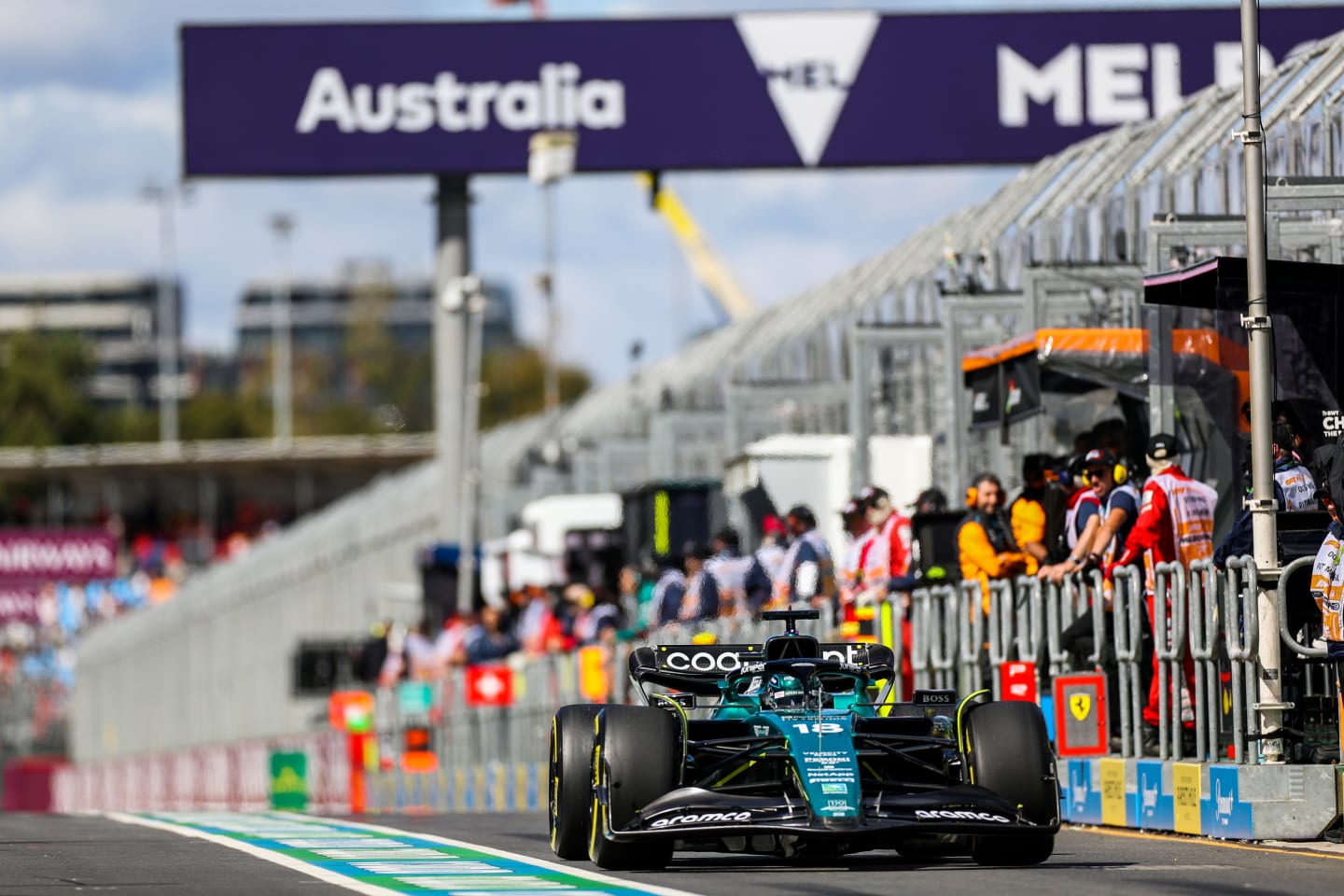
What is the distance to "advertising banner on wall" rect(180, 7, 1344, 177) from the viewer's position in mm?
35906

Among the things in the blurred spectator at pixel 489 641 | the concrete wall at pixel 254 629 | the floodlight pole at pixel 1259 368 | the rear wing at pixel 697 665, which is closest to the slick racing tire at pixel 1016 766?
the rear wing at pixel 697 665

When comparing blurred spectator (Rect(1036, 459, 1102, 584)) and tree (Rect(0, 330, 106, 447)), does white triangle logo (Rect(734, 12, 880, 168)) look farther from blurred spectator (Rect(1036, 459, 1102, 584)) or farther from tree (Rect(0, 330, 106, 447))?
Result: tree (Rect(0, 330, 106, 447))

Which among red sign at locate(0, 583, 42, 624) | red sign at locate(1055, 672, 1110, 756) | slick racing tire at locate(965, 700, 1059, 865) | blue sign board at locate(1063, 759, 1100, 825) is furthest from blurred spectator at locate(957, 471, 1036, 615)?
red sign at locate(0, 583, 42, 624)

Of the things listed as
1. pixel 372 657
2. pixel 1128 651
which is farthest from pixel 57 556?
pixel 1128 651

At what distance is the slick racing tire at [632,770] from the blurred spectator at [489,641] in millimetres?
18949

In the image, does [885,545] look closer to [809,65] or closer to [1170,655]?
[1170,655]

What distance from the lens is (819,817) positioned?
1114 centimetres

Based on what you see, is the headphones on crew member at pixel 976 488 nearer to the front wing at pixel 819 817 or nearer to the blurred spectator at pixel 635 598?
the front wing at pixel 819 817

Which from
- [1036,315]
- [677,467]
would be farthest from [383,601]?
[1036,315]

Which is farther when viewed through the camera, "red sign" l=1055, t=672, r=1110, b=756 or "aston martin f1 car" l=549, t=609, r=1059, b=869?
"red sign" l=1055, t=672, r=1110, b=756

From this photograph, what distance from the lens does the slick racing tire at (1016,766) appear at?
38.5 feet

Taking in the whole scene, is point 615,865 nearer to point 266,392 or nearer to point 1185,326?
point 1185,326

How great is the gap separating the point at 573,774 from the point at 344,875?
41.2 inches

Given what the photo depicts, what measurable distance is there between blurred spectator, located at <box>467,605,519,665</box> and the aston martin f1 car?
18.1 meters
